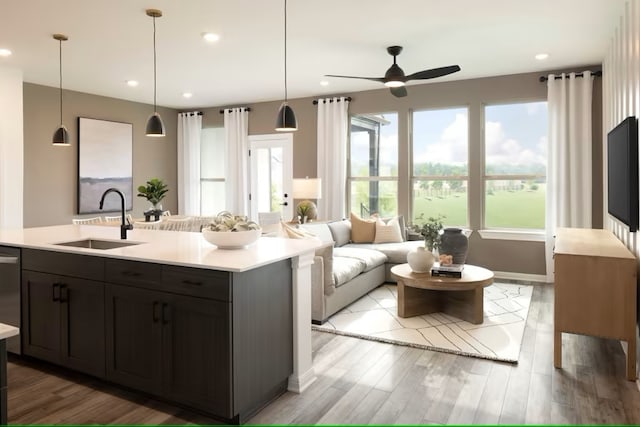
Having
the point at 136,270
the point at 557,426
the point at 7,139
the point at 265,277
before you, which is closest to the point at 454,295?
the point at 557,426

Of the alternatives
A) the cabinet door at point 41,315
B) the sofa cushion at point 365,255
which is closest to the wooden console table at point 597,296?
the sofa cushion at point 365,255

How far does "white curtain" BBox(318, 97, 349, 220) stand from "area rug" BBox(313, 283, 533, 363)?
251 centimetres

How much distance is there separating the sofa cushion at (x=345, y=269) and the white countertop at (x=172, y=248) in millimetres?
1258

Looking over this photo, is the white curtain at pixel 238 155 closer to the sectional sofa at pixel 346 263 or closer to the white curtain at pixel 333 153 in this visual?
the white curtain at pixel 333 153

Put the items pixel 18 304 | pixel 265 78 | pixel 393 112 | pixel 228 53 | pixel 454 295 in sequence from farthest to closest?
pixel 393 112 < pixel 265 78 < pixel 228 53 < pixel 454 295 < pixel 18 304

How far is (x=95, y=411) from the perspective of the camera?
2607 millimetres

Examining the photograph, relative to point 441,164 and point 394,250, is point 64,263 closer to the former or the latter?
point 394,250

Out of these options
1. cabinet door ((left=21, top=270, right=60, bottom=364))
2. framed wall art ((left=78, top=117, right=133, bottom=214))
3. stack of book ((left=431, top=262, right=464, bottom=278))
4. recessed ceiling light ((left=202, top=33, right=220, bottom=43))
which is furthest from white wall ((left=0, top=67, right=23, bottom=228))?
stack of book ((left=431, top=262, right=464, bottom=278))

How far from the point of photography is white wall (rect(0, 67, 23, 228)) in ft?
18.7

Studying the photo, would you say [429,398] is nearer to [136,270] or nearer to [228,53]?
[136,270]

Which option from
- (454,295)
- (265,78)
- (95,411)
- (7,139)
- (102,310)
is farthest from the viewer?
(265,78)

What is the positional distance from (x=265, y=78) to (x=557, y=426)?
5.25 meters

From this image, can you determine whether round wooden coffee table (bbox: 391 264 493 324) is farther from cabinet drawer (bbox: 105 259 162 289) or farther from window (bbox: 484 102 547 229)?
cabinet drawer (bbox: 105 259 162 289)

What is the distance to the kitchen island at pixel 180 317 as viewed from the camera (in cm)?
242
